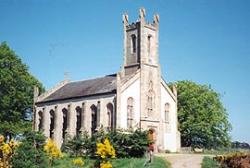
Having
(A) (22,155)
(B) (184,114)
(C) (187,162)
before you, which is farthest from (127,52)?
(A) (22,155)

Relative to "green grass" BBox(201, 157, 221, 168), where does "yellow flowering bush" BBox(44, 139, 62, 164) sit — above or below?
above

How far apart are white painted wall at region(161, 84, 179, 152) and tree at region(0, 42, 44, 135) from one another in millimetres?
22546

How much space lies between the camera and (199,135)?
74438 millimetres

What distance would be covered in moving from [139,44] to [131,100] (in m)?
8.37

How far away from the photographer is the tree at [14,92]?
6925 centimetres

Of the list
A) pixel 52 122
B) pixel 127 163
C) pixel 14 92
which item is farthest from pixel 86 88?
pixel 127 163

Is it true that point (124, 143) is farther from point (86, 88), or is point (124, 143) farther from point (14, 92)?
point (14, 92)

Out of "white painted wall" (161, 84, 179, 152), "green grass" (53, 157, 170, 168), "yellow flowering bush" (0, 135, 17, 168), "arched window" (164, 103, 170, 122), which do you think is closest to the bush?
"green grass" (53, 157, 170, 168)

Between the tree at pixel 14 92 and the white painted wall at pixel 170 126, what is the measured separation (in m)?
22.5

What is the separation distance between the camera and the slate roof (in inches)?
2406

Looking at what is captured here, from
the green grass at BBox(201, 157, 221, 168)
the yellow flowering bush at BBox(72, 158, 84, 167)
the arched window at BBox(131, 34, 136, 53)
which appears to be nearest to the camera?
the yellow flowering bush at BBox(72, 158, 84, 167)

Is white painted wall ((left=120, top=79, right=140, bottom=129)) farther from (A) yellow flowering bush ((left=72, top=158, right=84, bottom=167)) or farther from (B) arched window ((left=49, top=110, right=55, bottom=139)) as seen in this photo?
(A) yellow flowering bush ((left=72, top=158, right=84, bottom=167))

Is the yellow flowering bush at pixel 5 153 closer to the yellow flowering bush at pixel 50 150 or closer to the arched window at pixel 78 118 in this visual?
the yellow flowering bush at pixel 50 150

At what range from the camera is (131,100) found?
5878 centimetres
